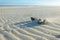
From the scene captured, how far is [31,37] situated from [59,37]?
1.80 ft

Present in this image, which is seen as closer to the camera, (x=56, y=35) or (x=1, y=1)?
(x=56, y=35)

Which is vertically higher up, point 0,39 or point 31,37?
point 31,37

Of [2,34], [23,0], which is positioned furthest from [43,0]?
[2,34]

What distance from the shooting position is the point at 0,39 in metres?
3.35

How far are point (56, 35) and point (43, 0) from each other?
16.4m

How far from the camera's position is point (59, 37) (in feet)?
11.5

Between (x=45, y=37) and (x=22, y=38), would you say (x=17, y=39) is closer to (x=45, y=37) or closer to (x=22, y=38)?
(x=22, y=38)

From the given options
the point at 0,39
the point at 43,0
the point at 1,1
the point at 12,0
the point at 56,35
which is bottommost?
the point at 0,39

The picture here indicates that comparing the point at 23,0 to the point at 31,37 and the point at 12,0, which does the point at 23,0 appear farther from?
the point at 31,37

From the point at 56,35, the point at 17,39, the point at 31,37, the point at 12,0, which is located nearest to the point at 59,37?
A: the point at 56,35

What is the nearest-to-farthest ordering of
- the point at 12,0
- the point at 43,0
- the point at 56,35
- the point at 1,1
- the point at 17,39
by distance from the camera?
the point at 17,39, the point at 56,35, the point at 1,1, the point at 12,0, the point at 43,0

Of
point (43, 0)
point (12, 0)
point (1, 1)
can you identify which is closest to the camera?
point (1, 1)

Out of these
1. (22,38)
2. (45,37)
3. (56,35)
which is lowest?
(22,38)

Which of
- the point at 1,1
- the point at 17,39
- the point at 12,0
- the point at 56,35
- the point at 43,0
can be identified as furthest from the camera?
the point at 43,0
